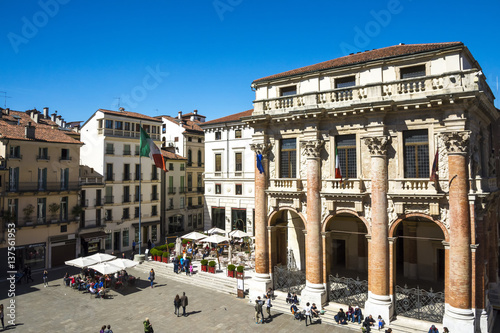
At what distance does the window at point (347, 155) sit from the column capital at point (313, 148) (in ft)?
4.11

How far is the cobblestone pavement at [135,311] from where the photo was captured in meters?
20.8

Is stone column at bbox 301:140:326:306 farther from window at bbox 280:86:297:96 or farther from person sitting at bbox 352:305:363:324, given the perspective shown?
window at bbox 280:86:297:96

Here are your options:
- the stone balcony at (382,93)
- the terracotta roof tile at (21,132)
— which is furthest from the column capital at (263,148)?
the terracotta roof tile at (21,132)

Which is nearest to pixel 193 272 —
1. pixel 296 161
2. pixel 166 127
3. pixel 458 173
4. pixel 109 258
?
pixel 109 258

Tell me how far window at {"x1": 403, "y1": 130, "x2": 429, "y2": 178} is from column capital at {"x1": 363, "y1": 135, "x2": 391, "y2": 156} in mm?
1195

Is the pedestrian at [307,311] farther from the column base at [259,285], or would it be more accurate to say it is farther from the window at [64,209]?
the window at [64,209]

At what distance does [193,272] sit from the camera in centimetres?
3072

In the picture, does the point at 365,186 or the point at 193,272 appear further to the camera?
the point at 193,272

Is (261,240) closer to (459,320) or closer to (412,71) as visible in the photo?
(459,320)

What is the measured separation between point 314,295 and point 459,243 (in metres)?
9.14

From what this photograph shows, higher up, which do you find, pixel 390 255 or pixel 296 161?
pixel 296 161

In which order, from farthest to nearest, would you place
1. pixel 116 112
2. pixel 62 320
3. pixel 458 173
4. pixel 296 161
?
1. pixel 116 112
2. pixel 296 161
3. pixel 62 320
4. pixel 458 173

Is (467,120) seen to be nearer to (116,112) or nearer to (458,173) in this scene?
(458,173)

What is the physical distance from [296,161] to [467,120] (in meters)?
10.5
